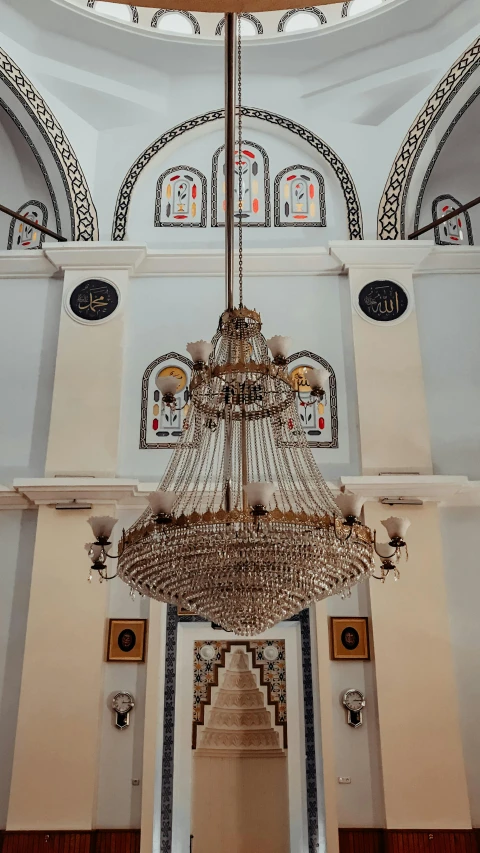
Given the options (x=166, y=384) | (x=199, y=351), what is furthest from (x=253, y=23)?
(x=166, y=384)

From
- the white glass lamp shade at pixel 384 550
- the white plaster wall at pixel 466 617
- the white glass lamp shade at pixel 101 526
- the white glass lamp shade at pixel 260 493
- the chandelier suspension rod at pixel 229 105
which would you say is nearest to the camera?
the chandelier suspension rod at pixel 229 105

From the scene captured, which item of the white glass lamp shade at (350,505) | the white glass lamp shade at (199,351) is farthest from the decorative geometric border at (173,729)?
the white glass lamp shade at (350,505)

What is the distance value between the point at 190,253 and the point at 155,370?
A: 3.01 ft

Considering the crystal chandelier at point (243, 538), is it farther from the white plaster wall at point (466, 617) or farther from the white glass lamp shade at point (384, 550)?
the white plaster wall at point (466, 617)

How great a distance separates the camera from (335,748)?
14.3ft

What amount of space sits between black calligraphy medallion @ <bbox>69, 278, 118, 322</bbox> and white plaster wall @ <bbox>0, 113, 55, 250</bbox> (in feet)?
2.16

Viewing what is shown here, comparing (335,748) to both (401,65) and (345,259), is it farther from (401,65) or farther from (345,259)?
(401,65)

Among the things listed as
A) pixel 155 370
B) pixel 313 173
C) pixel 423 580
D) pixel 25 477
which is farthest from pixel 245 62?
pixel 423 580

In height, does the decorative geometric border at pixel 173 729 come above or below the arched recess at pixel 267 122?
below

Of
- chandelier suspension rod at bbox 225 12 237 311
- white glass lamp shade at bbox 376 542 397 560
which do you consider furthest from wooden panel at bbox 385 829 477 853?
chandelier suspension rod at bbox 225 12 237 311

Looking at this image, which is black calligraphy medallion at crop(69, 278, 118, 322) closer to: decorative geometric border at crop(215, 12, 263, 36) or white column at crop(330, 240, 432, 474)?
white column at crop(330, 240, 432, 474)

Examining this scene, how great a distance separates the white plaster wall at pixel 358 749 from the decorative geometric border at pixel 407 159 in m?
2.66

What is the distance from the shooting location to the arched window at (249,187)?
5738mm

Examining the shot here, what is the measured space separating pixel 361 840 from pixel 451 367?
307cm
